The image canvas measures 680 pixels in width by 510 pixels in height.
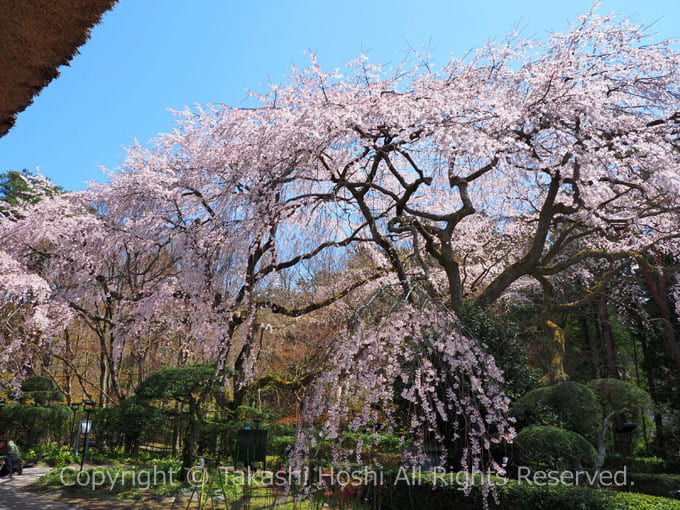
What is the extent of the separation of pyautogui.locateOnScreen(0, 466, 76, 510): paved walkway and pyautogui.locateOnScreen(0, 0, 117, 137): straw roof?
18.2ft

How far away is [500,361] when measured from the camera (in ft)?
22.9

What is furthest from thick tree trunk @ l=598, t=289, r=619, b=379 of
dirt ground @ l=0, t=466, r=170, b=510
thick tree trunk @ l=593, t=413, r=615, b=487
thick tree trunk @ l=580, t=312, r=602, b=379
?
dirt ground @ l=0, t=466, r=170, b=510

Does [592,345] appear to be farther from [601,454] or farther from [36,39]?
[36,39]

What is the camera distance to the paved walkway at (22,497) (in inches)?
234

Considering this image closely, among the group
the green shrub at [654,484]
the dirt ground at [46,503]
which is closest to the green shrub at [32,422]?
the dirt ground at [46,503]

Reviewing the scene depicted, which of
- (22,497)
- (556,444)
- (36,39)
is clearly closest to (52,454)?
(22,497)

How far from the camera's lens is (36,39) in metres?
1.99

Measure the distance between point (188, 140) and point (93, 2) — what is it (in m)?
6.42

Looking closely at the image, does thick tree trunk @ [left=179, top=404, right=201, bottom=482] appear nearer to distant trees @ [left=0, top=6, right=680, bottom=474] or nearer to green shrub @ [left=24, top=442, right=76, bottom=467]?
distant trees @ [left=0, top=6, right=680, bottom=474]

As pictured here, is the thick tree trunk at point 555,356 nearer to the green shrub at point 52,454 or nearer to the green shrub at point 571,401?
the green shrub at point 571,401

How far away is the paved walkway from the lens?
19.5 feet

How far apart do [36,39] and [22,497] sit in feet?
22.0

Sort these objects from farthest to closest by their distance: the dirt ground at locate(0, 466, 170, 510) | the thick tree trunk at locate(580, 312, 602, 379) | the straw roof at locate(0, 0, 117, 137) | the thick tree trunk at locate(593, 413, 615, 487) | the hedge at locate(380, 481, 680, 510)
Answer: the thick tree trunk at locate(580, 312, 602, 379) → the dirt ground at locate(0, 466, 170, 510) → the thick tree trunk at locate(593, 413, 615, 487) → the hedge at locate(380, 481, 680, 510) → the straw roof at locate(0, 0, 117, 137)

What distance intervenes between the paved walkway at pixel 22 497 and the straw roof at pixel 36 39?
555 cm
